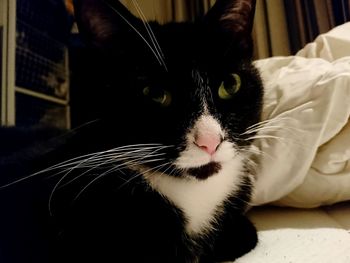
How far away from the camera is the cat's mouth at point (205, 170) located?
0.58 metres

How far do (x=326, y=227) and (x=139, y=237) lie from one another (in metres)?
0.42

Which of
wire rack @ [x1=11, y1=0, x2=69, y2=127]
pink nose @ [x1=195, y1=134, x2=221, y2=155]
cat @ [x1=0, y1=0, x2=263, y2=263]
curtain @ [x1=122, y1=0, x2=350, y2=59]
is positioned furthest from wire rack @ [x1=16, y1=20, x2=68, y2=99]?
pink nose @ [x1=195, y1=134, x2=221, y2=155]

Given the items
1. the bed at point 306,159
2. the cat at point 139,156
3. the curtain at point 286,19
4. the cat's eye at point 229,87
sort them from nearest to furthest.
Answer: the cat at point 139,156
the cat's eye at point 229,87
the bed at point 306,159
the curtain at point 286,19

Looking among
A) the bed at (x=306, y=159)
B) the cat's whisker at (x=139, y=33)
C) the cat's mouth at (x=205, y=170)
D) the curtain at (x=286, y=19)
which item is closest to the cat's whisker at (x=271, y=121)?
the bed at (x=306, y=159)

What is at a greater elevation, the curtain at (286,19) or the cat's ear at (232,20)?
the curtain at (286,19)

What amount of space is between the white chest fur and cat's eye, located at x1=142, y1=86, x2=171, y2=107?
0.44 ft

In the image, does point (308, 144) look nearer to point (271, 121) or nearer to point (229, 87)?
point (271, 121)

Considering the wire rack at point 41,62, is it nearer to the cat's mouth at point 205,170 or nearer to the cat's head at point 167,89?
the cat's head at point 167,89

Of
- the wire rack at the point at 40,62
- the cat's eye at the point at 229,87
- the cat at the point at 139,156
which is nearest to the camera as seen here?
the cat at the point at 139,156

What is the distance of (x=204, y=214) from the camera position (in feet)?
2.12

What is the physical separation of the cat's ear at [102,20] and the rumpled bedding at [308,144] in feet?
1.17

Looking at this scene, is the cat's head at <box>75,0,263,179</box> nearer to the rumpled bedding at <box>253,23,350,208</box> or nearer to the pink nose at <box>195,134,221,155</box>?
the pink nose at <box>195,134,221,155</box>

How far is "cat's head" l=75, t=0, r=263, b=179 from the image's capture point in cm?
56

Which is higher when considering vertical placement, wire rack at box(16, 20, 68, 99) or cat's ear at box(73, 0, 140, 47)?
wire rack at box(16, 20, 68, 99)
